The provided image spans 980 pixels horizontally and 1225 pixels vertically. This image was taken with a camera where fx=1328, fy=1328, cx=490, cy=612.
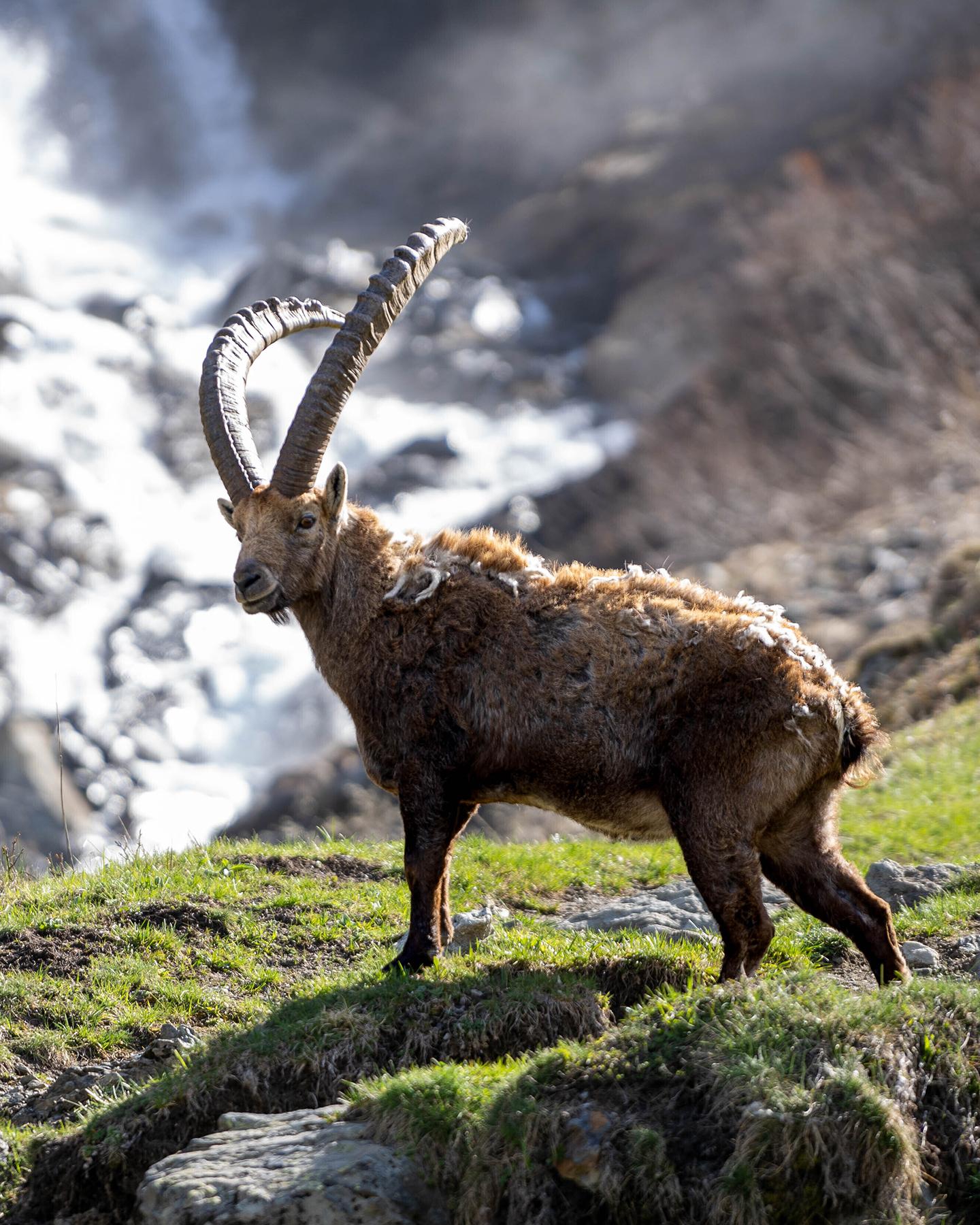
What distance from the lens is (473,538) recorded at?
7.77 meters

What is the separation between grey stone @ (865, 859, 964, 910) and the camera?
8.88m

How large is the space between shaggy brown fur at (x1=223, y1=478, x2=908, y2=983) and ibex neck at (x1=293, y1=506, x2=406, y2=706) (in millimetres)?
12

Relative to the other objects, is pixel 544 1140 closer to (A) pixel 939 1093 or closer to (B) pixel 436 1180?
(B) pixel 436 1180

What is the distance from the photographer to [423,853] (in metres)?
7.16

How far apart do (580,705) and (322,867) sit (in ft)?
11.4

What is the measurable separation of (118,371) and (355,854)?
42811 mm

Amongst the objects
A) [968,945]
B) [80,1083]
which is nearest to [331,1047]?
[80,1083]

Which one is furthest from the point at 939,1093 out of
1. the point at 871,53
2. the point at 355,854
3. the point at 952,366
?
the point at 871,53

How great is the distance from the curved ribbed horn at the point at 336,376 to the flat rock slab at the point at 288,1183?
3.59 metres

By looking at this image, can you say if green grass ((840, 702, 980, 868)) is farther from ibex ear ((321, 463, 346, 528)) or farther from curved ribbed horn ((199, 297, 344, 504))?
curved ribbed horn ((199, 297, 344, 504))

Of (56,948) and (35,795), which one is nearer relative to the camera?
(56,948)

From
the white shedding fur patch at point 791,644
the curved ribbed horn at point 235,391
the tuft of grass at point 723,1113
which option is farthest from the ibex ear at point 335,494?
the tuft of grass at point 723,1113

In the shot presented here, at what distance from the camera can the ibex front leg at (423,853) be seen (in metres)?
7.12

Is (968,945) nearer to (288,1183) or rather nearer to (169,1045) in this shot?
(288,1183)
